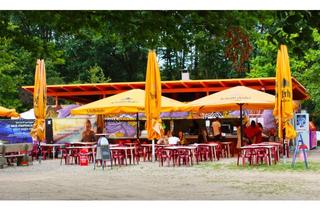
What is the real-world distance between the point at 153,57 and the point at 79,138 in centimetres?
633

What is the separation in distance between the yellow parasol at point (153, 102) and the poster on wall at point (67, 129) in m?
6.18

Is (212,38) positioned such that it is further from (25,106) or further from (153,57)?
(25,106)

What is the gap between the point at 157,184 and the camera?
1208cm

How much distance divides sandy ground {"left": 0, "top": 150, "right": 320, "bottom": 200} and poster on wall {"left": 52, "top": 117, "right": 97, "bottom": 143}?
6404 millimetres

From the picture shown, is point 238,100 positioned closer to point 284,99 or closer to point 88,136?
point 284,99

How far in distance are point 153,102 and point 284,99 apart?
11.5 feet

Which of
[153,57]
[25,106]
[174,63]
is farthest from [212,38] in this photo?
[174,63]

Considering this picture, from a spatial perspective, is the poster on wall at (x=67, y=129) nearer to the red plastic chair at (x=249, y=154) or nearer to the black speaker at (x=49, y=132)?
the black speaker at (x=49, y=132)

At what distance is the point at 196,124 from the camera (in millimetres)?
25594

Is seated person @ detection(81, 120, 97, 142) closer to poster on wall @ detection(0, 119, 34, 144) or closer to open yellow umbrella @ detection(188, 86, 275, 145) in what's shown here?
poster on wall @ detection(0, 119, 34, 144)

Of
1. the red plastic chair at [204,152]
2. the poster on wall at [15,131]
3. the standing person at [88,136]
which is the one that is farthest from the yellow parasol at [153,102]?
the poster on wall at [15,131]

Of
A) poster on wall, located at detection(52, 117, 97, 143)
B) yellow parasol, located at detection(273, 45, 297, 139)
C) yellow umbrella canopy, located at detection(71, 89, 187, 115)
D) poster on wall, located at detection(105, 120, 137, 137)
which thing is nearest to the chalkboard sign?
yellow umbrella canopy, located at detection(71, 89, 187, 115)

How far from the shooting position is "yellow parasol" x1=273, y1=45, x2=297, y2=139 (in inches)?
621

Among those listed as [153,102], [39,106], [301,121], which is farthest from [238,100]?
[301,121]
